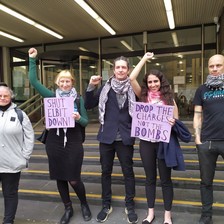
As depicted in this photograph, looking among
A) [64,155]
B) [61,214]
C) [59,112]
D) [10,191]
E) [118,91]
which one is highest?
[118,91]

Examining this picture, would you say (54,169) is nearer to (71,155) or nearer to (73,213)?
(71,155)

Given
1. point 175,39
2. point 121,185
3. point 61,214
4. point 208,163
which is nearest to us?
point 208,163

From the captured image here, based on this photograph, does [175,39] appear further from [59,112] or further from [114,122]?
[59,112]

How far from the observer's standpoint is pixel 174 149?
8.36ft

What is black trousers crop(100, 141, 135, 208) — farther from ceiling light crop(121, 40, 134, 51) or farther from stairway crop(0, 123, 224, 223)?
ceiling light crop(121, 40, 134, 51)

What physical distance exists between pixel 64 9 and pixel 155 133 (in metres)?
4.98

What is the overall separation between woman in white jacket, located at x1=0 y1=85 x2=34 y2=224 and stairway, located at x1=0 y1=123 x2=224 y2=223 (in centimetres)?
96

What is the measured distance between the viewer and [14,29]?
800 centimetres

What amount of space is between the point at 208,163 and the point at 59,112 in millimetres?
1604

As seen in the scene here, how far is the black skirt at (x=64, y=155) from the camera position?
8.96ft

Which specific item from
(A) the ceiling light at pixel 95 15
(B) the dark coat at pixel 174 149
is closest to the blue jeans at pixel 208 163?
(B) the dark coat at pixel 174 149

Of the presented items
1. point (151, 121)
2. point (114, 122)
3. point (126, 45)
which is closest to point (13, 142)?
point (114, 122)

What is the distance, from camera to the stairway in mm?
3229

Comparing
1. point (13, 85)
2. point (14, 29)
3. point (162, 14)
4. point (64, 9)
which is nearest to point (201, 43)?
point (162, 14)
